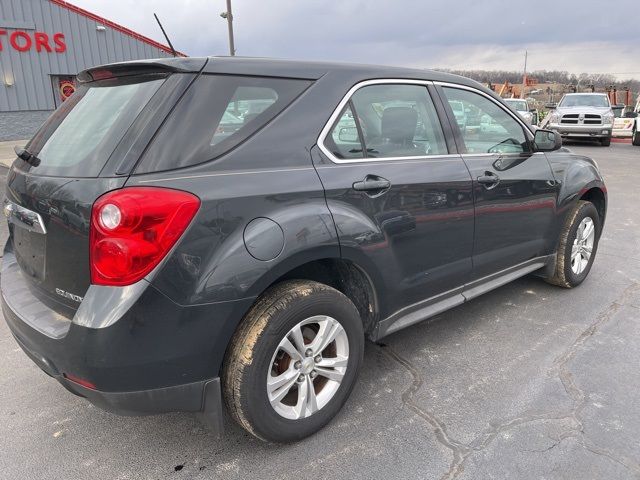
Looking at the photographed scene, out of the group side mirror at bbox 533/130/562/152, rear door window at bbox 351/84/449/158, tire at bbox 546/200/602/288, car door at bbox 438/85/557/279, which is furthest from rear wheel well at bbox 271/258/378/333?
tire at bbox 546/200/602/288

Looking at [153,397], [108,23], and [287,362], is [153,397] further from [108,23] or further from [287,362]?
[108,23]

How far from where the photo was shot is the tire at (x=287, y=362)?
208 cm

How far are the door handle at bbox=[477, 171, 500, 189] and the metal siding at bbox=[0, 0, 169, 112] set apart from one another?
19.1 metres

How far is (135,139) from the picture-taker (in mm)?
1949

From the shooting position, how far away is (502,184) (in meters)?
3.26

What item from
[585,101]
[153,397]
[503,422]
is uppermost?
[585,101]

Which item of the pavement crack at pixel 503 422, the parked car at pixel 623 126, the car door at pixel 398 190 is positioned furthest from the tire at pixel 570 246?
the parked car at pixel 623 126

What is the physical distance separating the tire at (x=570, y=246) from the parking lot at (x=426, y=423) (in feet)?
1.92

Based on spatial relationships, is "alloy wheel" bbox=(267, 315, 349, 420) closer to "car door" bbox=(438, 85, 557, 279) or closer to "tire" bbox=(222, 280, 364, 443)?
"tire" bbox=(222, 280, 364, 443)

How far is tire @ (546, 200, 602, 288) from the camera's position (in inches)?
158

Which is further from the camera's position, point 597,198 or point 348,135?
point 597,198

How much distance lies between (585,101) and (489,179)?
18.6m

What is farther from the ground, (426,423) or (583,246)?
(583,246)

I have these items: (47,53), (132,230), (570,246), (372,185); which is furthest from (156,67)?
(47,53)
